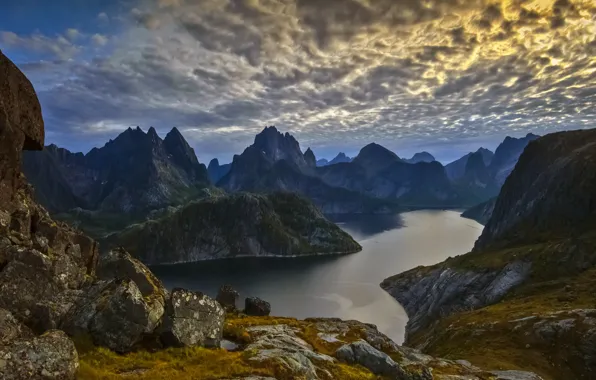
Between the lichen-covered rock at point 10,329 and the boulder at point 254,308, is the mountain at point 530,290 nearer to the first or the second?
the boulder at point 254,308

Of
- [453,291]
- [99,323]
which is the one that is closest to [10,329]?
[99,323]

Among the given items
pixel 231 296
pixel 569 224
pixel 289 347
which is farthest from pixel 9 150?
pixel 569 224

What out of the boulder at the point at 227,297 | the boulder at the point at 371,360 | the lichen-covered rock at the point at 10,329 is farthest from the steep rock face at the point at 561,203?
the lichen-covered rock at the point at 10,329

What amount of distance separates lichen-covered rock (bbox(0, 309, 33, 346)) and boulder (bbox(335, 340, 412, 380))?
24.7 m

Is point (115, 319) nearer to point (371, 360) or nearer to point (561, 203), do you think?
point (371, 360)

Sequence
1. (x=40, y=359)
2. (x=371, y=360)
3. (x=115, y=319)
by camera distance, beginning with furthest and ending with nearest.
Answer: (x=371, y=360), (x=115, y=319), (x=40, y=359)

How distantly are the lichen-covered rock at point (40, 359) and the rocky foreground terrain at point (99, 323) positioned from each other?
4 centimetres

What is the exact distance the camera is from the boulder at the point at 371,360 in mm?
33719

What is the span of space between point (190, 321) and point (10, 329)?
37.3ft

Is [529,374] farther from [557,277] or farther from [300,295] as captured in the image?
[300,295]

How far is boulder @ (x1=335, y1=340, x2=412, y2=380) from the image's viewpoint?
3372 cm

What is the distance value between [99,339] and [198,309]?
23.2 feet

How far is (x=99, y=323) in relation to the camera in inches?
1025

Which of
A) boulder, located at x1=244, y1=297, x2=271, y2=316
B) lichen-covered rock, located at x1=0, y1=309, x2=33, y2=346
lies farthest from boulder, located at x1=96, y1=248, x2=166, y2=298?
boulder, located at x1=244, y1=297, x2=271, y2=316
